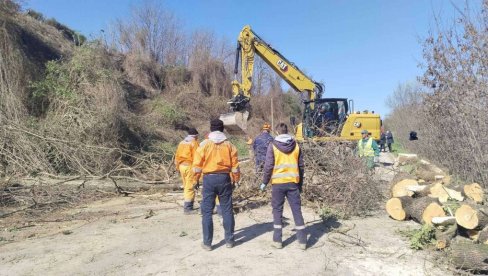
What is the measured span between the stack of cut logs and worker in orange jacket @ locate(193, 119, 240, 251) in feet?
9.88

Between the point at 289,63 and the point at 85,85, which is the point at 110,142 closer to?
the point at 85,85

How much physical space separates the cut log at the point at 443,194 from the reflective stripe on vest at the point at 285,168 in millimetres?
3291

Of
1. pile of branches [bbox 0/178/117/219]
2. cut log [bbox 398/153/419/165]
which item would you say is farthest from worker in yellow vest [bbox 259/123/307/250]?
cut log [bbox 398/153/419/165]

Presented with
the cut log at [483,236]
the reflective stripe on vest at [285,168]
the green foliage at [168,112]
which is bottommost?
the cut log at [483,236]

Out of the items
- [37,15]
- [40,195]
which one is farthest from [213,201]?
[37,15]

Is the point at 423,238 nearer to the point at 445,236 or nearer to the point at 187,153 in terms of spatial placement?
the point at 445,236

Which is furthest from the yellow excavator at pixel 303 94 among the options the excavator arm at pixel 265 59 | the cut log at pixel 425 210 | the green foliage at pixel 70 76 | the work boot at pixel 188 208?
the cut log at pixel 425 210

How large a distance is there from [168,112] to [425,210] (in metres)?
16.7

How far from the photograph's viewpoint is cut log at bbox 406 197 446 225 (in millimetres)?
6669

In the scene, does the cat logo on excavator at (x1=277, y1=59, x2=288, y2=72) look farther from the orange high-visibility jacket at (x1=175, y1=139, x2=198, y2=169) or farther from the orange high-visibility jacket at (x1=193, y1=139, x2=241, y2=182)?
the orange high-visibility jacket at (x1=193, y1=139, x2=241, y2=182)

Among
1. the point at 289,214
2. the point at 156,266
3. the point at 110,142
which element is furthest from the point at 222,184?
the point at 110,142

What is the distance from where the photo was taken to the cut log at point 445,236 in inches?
225

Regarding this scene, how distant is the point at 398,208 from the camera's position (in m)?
7.57

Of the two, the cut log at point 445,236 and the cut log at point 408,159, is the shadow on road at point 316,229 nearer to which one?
the cut log at point 445,236
